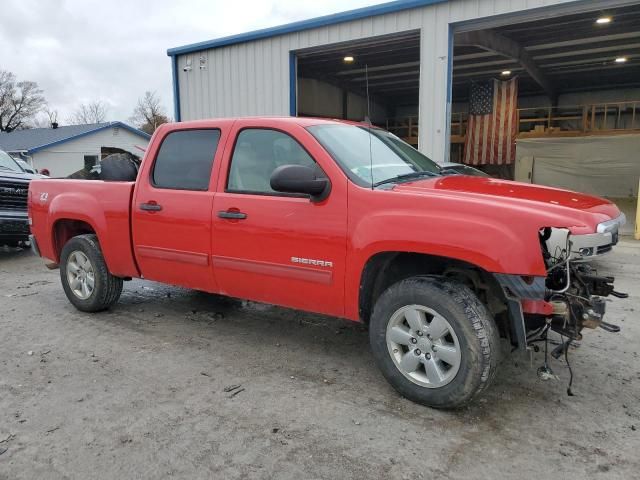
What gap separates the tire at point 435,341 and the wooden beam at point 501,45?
10.6 m

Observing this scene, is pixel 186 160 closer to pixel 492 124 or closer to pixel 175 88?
pixel 175 88

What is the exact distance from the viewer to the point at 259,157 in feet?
12.8

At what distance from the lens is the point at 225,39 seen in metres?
13.2

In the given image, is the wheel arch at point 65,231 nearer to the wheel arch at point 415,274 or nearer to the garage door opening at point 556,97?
the wheel arch at point 415,274

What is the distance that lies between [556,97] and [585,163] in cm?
830

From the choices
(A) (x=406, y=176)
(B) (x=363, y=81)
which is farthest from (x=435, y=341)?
(B) (x=363, y=81)

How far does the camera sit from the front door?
409 centimetres

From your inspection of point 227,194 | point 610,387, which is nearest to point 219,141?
point 227,194

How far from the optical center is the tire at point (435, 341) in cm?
290

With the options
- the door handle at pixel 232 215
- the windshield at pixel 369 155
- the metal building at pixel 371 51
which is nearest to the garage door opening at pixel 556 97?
the metal building at pixel 371 51

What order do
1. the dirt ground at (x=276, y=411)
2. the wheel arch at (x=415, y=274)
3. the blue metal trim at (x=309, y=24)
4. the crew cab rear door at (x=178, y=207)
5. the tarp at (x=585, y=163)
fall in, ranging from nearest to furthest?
the dirt ground at (x=276, y=411) → the wheel arch at (x=415, y=274) → the crew cab rear door at (x=178, y=207) → the blue metal trim at (x=309, y=24) → the tarp at (x=585, y=163)

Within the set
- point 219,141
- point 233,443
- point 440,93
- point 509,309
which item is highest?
point 440,93

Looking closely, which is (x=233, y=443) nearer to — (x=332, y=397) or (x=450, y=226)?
(x=332, y=397)

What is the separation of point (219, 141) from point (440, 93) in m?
7.19
